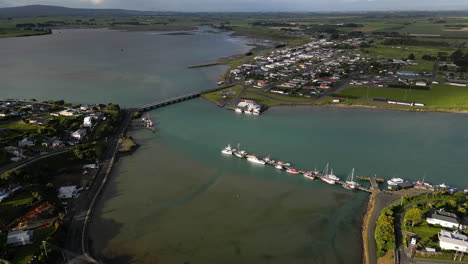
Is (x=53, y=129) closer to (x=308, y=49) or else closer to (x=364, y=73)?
(x=364, y=73)

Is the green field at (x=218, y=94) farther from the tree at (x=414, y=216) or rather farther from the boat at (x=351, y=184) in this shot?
the tree at (x=414, y=216)

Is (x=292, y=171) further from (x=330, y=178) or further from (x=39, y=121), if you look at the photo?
(x=39, y=121)

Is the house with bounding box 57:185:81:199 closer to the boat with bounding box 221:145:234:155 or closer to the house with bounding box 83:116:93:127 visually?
the house with bounding box 83:116:93:127

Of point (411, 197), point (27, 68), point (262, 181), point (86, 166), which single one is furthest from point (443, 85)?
point (27, 68)

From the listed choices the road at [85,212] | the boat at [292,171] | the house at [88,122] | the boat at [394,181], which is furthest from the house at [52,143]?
the boat at [394,181]

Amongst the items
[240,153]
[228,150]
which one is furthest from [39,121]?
[240,153]
